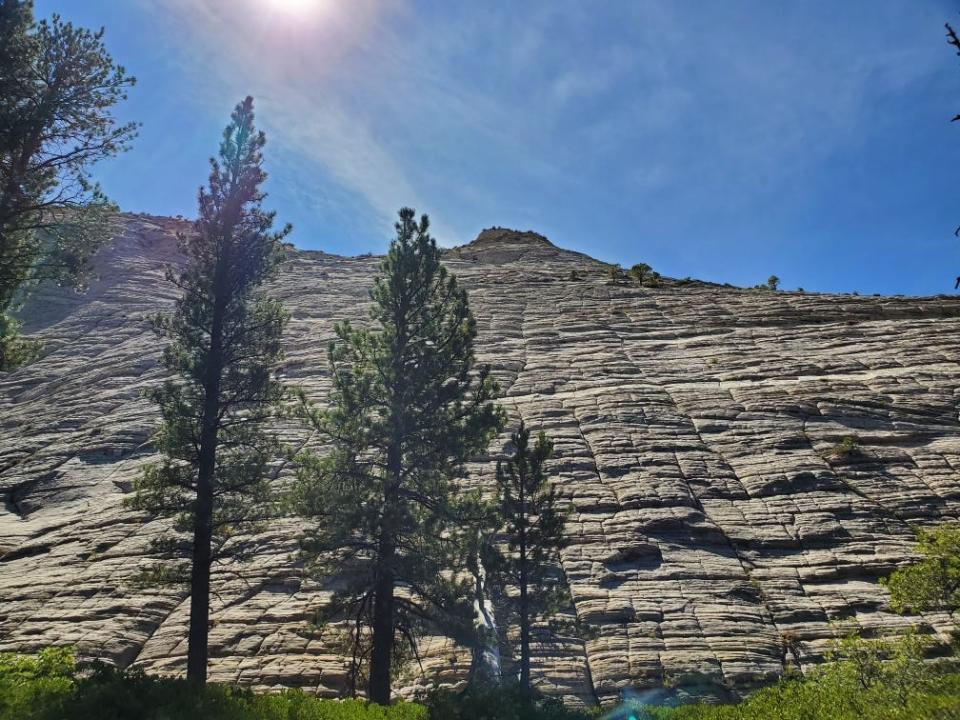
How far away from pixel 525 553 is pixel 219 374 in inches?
473

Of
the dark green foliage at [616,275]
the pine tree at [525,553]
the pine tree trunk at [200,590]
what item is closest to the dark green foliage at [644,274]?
the dark green foliage at [616,275]

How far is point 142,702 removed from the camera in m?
Result: 10.6

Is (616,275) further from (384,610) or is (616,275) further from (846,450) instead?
(384,610)

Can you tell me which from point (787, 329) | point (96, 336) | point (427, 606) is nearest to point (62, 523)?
point (427, 606)

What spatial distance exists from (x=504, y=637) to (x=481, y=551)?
17.3 feet

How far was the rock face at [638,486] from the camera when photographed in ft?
71.4

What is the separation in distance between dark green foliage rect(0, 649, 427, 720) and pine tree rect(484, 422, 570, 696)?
6.86 metres

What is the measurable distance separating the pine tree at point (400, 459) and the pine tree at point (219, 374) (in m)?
2.02

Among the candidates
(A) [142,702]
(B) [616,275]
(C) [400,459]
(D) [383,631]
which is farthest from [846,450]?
(B) [616,275]

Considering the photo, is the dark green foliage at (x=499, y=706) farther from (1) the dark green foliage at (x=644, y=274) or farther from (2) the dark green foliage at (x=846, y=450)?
Answer: (1) the dark green foliage at (x=644, y=274)

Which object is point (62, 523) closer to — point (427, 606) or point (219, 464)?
point (219, 464)

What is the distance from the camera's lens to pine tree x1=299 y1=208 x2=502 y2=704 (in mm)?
18609

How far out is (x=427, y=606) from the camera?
20141 millimetres

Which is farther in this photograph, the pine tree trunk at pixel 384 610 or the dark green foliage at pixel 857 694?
the pine tree trunk at pixel 384 610
